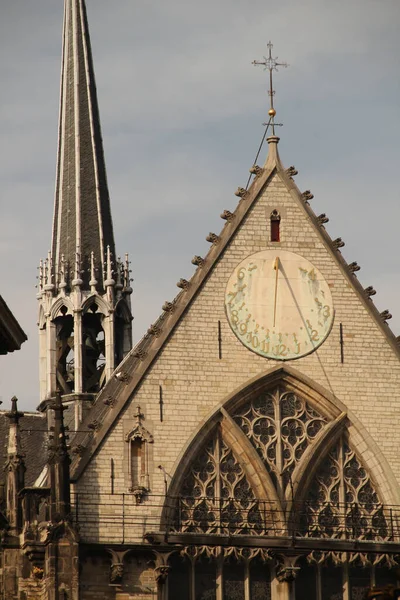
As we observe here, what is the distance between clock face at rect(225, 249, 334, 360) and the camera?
49.6 m

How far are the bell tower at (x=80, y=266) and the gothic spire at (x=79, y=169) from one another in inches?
0.9

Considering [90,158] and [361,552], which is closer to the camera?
[361,552]

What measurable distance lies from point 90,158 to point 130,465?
49.5 feet

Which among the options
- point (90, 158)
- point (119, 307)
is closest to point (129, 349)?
point (119, 307)

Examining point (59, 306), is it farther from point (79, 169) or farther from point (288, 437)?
point (288, 437)

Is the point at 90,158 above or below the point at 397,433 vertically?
above

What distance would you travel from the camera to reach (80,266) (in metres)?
59.8

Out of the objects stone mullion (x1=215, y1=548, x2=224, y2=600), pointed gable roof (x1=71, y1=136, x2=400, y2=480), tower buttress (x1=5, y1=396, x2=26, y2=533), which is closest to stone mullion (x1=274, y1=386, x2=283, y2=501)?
stone mullion (x1=215, y1=548, x2=224, y2=600)

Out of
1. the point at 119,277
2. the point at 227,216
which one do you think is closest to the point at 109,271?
the point at 119,277

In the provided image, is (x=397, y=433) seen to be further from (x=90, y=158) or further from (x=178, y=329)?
(x=90, y=158)

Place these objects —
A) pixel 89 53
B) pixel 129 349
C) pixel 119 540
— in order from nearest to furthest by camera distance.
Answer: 1. pixel 119 540
2. pixel 129 349
3. pixel 89 53

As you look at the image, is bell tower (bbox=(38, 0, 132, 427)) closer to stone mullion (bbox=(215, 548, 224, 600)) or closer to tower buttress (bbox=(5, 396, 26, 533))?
tower buttress (bbox=(5, 396, 26, 533))

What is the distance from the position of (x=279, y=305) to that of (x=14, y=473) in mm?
6118

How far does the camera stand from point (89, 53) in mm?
63062
